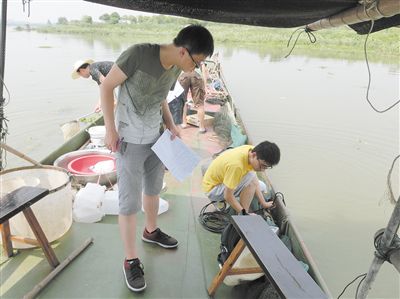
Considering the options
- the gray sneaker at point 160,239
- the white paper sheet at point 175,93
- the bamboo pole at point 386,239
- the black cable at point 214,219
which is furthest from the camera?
the white paper sheet at point 175,93

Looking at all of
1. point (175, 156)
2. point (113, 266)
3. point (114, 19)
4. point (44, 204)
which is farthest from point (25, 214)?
point (114, 19)

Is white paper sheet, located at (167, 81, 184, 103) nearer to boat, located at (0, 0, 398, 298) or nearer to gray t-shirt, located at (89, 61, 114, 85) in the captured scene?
gray t-shirt, located at (89, 61, 114, 85)

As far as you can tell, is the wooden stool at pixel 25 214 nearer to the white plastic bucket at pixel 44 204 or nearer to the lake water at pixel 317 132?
the white plastic bucket at pixel 44 204

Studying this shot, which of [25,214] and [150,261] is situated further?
[150,261]

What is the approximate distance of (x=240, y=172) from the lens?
231 cm

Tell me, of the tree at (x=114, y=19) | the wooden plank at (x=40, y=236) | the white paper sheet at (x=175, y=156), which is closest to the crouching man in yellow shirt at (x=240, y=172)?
the white paper sheet at (x=175, y=156)

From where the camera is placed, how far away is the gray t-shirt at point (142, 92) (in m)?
1.57

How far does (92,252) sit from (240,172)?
3.76 feet

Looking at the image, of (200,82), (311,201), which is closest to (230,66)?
(200,82)

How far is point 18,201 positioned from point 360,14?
190 cm

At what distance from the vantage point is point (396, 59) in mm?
16219

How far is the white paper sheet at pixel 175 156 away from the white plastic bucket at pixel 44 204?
75 centimetres

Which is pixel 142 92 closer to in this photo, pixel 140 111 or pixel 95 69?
pixel 140 111

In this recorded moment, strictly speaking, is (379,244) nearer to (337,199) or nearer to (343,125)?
(337,199)
